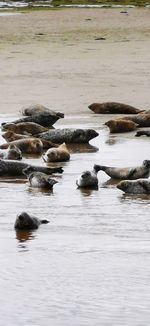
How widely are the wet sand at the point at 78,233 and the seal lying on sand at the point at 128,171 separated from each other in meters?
0.15

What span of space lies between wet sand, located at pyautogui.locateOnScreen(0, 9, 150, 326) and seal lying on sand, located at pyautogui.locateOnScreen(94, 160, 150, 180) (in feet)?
0.50

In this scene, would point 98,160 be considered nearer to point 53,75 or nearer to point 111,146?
point 111,146

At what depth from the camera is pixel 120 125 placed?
13.3m

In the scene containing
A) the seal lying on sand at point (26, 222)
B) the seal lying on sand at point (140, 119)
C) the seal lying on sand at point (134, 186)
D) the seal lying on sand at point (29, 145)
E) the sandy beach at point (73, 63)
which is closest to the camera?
the seal lying on sand at point (26, 222)

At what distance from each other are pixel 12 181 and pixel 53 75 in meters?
9.48

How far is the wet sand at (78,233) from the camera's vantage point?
19.9ft

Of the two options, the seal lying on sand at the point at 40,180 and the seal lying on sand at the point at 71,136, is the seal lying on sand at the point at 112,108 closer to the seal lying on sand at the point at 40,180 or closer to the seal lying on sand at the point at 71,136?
the seal lying on sand at the point at 71,136

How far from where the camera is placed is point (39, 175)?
393 inches

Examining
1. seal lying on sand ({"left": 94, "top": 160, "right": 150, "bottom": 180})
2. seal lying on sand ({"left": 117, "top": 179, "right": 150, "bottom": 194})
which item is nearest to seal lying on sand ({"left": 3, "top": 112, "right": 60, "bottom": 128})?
seal lying on sand ({"left": 94, "top": 160, "right": 150, "bottom": 180})

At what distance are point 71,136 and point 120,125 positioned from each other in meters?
1.00

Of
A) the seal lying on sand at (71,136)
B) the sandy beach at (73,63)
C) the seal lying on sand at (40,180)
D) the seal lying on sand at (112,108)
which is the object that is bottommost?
the sandy beach at (73,63)

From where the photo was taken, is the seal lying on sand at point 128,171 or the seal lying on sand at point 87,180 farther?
the seal lying on sand at point 128,171

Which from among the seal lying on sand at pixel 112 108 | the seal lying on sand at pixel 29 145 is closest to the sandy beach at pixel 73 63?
the seal lying on sand at pixel 112 108

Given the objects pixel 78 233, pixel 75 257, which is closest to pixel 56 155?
pixel 78 233
